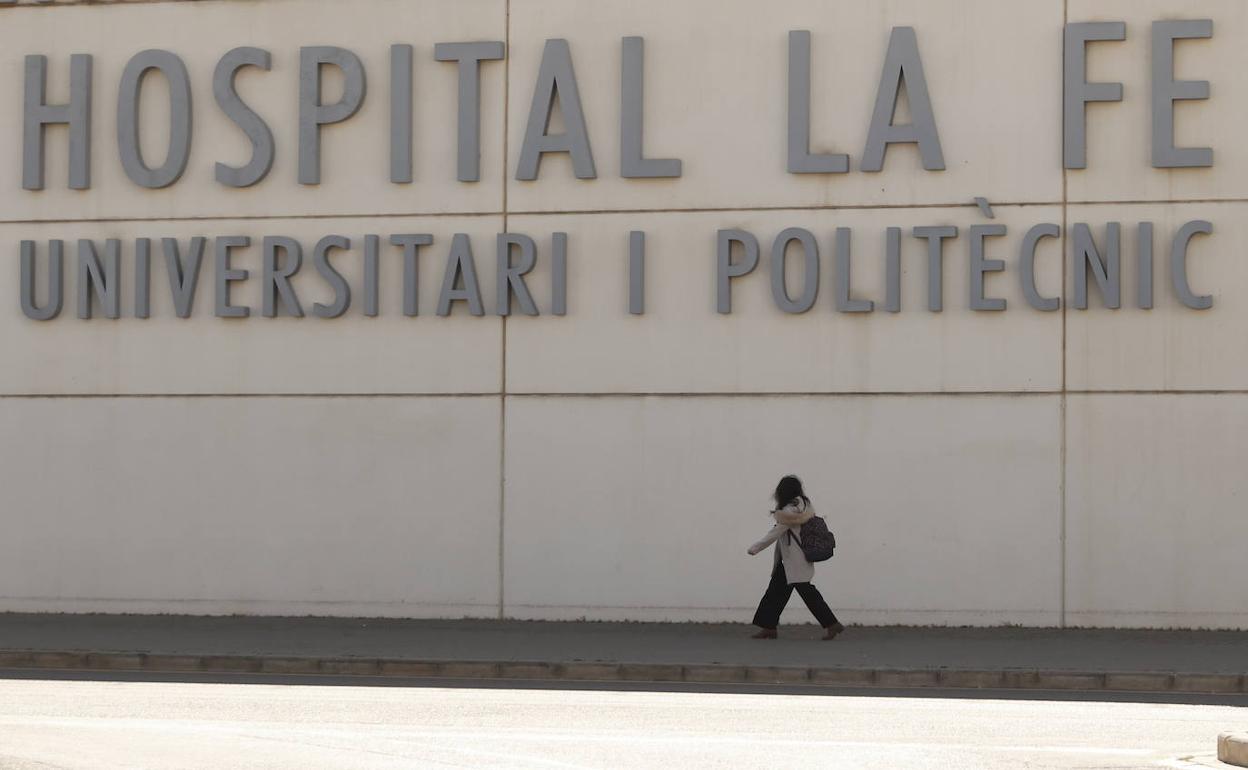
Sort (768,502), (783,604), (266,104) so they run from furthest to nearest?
(266,104) < (768,502) < (783,604)

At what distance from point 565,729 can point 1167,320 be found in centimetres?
959

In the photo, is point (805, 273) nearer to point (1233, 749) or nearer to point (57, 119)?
point (57, 119)

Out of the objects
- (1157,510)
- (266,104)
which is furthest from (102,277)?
(1157,510)

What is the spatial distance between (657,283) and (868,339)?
203 cm

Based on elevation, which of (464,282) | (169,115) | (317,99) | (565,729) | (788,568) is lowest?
(565,729)

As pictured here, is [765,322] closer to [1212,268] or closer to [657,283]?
[657,283]

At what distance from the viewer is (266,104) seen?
2166 cm

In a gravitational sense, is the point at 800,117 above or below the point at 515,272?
above

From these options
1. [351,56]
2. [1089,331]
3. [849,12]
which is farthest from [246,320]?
[1089,331]

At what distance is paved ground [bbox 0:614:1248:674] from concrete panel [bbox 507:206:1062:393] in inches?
90.0

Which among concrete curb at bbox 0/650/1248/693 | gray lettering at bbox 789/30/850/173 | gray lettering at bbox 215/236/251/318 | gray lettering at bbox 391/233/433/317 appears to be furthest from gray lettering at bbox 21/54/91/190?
gray lettering at bbox 789/30/850/173

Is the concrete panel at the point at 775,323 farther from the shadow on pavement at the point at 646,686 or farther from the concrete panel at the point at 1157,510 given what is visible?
the shadow on pavement at the point at 646,686

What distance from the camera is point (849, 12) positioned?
2072 cm

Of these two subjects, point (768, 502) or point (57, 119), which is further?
point (57, 119)
